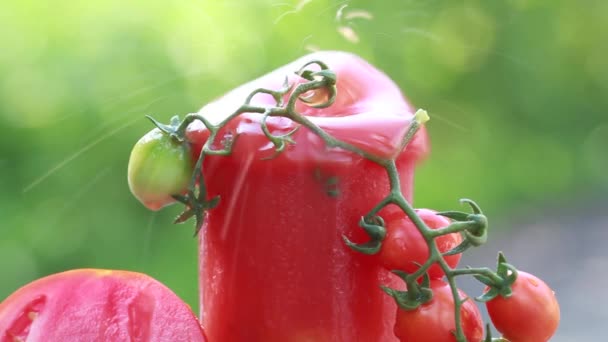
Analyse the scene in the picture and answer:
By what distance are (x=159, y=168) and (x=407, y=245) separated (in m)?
0.14

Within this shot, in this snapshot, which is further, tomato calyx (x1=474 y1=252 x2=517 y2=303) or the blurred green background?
the blurred green background

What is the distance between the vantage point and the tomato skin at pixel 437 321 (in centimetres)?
43

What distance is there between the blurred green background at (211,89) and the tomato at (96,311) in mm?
164

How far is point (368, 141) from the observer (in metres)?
0.47

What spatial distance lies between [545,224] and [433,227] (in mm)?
Result: 1494

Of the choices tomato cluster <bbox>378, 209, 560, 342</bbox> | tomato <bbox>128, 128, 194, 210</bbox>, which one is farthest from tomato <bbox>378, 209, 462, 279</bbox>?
tomato <bbox>128, 128, 194, 210</bbox>

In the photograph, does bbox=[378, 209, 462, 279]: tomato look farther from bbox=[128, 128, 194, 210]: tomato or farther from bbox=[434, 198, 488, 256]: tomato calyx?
bbox=[128, 128, 194, 210]: tomato

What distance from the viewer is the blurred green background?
2.03 ft

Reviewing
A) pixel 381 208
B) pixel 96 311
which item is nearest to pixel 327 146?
pixel 381 208

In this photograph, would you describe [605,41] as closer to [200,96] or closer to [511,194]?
[511,194]

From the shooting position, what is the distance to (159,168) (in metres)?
0.46

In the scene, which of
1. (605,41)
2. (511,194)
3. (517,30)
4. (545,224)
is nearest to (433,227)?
(517,30)

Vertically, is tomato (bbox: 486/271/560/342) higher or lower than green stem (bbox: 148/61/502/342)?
lower

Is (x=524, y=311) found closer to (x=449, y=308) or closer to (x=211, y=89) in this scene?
(x=449, y=308)
